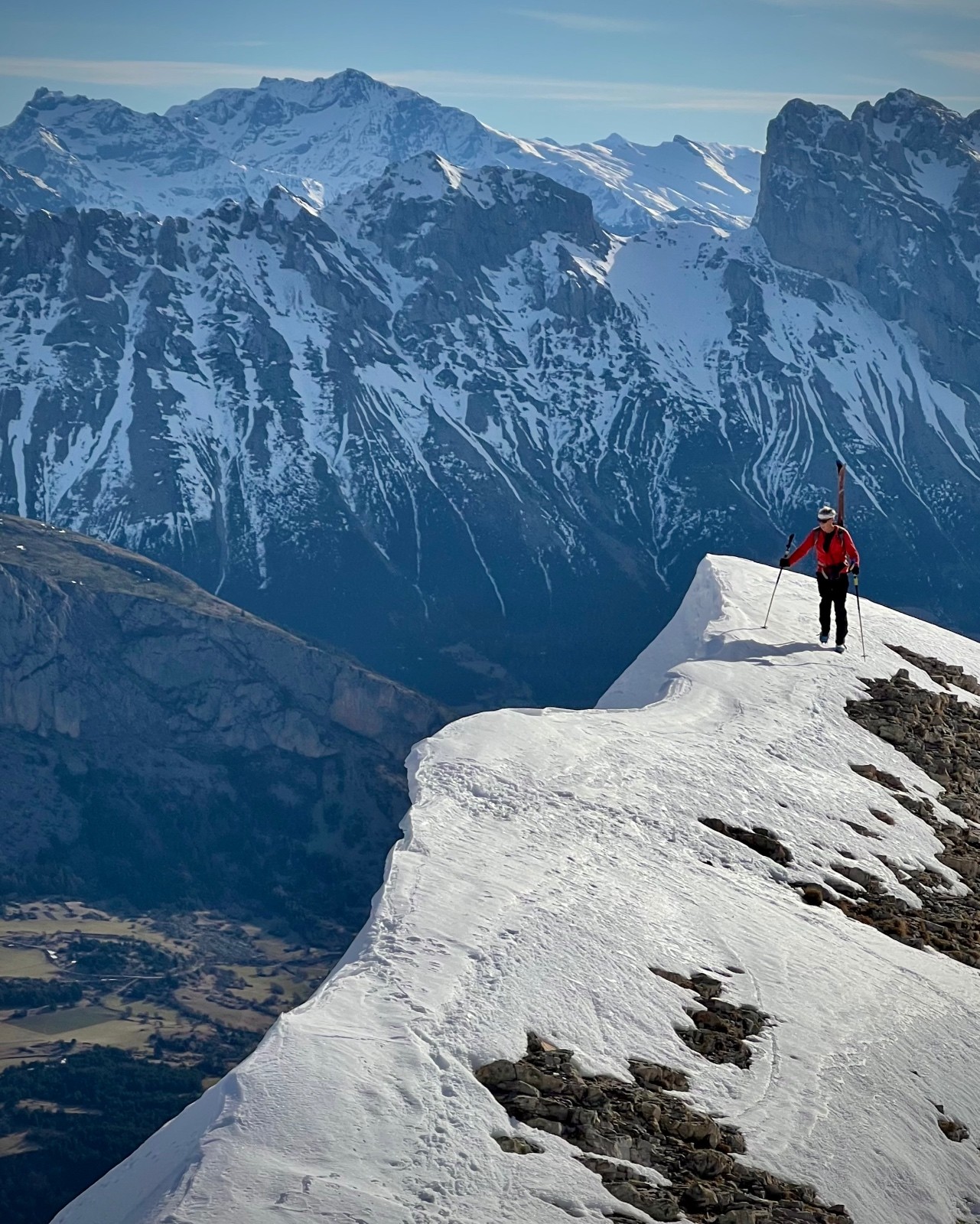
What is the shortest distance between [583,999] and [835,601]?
25.8 m

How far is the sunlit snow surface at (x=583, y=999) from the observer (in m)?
20.1

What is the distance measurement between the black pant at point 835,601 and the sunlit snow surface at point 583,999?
30.6 feet

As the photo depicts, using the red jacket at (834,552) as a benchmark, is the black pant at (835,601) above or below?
below

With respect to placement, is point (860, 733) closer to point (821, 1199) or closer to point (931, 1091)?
point (931, 1091)

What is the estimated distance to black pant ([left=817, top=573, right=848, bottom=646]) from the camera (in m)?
47.6

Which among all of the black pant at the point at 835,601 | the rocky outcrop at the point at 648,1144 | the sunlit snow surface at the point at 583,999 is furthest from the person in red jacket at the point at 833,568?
the rocky outcrop at the point at 648,1144

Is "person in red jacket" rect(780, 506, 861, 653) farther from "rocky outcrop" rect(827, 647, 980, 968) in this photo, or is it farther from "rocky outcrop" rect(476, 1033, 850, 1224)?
"rocky outcrop" rect(476, 1033, 850, 1224)

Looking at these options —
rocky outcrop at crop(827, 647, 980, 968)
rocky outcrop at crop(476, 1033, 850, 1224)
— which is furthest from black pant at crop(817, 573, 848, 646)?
rocky outcrop at crop(476, 1033, 850, 1224)

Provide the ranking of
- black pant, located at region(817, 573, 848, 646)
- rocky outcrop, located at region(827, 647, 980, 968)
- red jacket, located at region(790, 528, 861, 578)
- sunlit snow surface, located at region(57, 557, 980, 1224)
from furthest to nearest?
red jacket, located at region(790, 528, 861, 578), black pant, located at region(817, 573, 848, 646), rocky outcrop, located at region(827, 647, 980, 968), sunlit snow surface, located at region(57, 557, 980, 1224)

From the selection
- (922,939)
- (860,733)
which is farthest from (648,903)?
(860,733)

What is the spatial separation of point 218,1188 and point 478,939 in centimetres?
685

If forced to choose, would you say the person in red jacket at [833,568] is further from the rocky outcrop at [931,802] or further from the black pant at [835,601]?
the rocky outcrop at [931,802]

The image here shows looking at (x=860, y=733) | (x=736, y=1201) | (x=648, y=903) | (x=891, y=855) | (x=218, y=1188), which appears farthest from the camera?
(x=860, y=733)

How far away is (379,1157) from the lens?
20.1 meters
